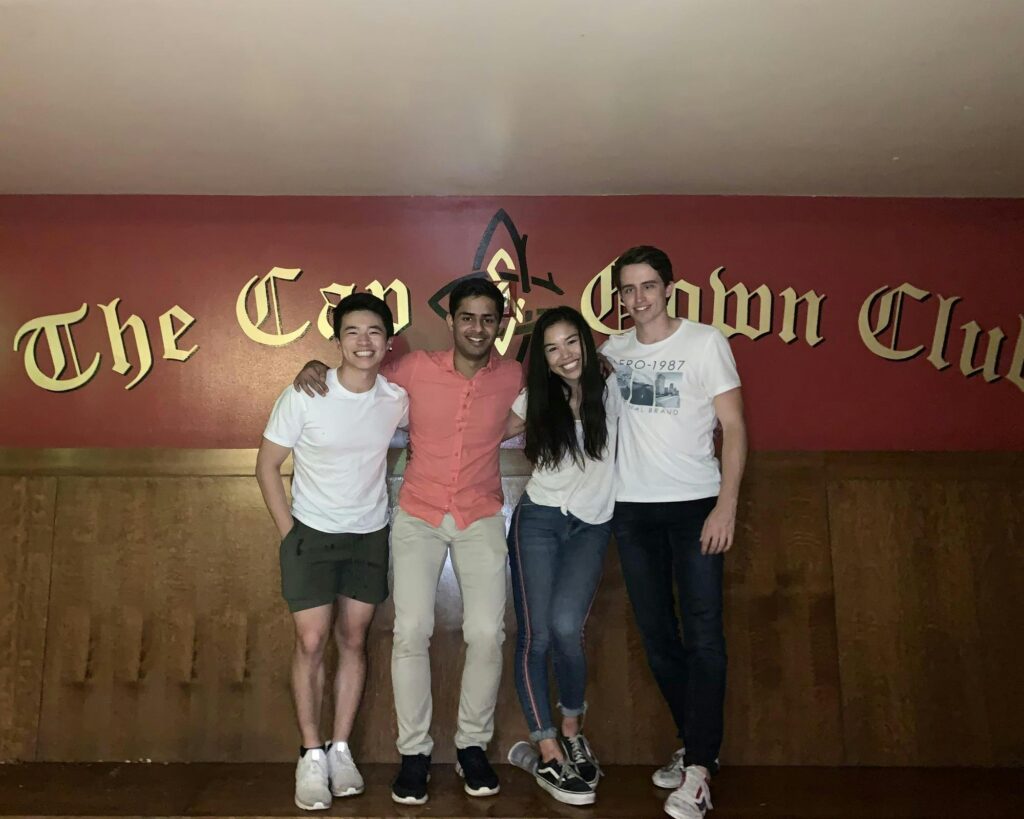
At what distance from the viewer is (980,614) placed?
10.3 feet

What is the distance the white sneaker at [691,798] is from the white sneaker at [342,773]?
979 mm

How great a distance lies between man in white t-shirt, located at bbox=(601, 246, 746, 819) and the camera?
8.24 ft

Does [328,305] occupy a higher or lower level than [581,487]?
higher

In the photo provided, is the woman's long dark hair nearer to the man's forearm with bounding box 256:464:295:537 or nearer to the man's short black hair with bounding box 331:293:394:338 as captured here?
the man's short black hair with bounding box 331:293:394:338

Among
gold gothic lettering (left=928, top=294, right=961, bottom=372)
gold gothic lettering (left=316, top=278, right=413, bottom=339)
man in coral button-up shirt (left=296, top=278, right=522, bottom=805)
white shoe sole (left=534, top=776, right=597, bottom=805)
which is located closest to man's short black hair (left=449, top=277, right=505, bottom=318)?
man in coral button-up shirt (left=296, top=278, right=522, bottom=805)

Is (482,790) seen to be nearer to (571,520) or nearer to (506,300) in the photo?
(571,520)

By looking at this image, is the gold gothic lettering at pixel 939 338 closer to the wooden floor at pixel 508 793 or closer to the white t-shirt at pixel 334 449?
the wooden floor at pixel 508 793

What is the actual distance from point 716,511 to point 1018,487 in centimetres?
157

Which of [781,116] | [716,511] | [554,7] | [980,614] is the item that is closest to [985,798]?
[980,614]

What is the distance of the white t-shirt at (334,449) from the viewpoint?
267 cm

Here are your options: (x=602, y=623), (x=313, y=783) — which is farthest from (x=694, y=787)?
(x=313, y=783)

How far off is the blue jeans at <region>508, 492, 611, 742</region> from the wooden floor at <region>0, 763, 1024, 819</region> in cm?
31

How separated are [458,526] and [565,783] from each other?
856 mm

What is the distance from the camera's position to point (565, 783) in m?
2.54
